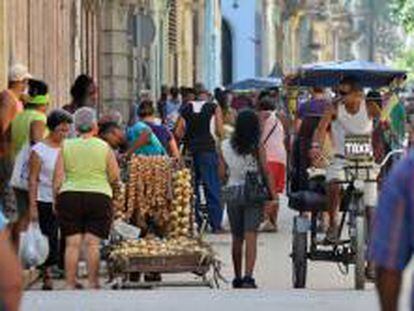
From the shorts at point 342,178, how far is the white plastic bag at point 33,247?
8.45ft

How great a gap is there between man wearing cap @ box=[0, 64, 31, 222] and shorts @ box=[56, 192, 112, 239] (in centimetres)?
46

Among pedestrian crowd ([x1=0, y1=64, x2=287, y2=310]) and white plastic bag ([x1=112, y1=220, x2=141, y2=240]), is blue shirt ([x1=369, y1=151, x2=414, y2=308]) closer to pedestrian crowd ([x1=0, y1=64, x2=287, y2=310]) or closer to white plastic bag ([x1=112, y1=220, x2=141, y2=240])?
pedestrian crowd ([x1=0, y1=64, x2=287, y2=310])

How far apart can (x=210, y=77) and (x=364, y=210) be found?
43.5 m

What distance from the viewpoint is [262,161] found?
51.4 feet

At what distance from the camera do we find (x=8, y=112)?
14.7 metres

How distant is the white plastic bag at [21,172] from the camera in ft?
49.2

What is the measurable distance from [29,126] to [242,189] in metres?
1.88

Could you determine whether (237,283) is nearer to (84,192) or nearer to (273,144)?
(84,192)

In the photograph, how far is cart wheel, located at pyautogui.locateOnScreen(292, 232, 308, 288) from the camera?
1520 centimetres

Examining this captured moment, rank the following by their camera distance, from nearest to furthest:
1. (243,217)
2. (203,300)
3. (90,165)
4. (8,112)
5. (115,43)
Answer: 1. (203,300)
2. (90,165)
3. (8,112)
4. (243,217)
5. (115,43)

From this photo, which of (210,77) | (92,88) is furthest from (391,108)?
(210,77)

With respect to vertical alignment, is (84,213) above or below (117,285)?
above

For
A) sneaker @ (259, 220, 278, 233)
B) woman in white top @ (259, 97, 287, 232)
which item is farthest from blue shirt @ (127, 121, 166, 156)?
sneaker @ (259, 220, 278, 233)

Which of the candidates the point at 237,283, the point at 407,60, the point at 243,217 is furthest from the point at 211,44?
the point at 407,60
